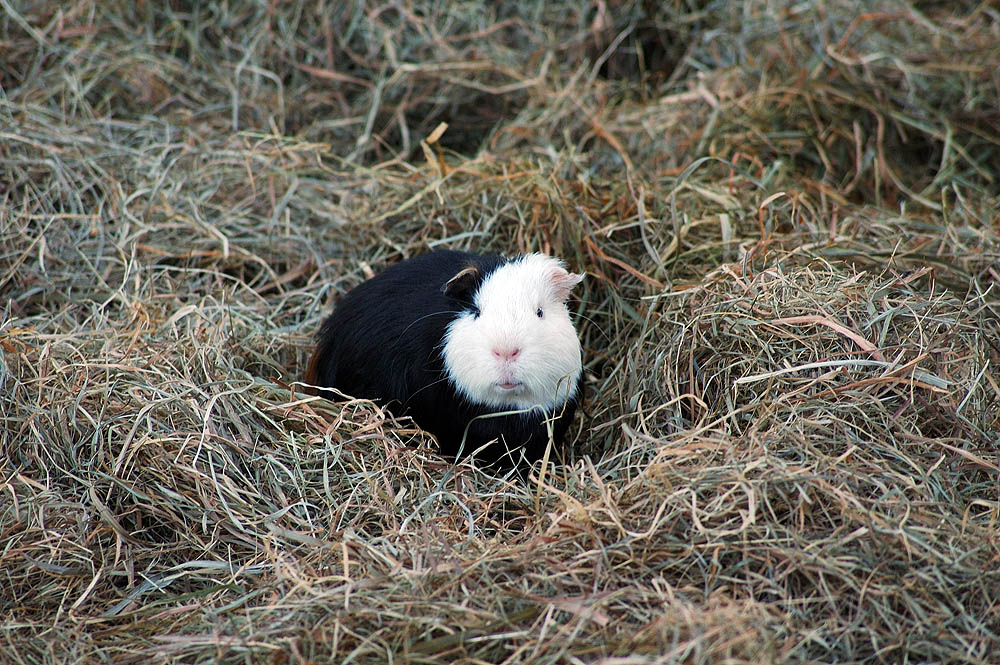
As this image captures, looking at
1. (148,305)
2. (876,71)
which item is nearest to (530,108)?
(876,71)

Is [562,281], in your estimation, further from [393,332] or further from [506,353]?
[393,332]

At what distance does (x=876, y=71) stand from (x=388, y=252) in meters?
2.79

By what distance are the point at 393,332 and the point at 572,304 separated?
103 centimetres

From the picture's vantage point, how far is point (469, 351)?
3.00 meters

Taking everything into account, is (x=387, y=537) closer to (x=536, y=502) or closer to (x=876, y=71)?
(x=536, y=502)

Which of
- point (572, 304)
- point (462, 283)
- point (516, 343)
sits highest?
point (462, 283)

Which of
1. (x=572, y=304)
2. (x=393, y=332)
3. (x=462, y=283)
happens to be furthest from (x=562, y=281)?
(x=572, y=304)

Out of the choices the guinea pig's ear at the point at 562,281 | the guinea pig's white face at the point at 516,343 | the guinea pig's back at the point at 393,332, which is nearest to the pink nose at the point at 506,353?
the guinea pig's white face at the point at 516,343

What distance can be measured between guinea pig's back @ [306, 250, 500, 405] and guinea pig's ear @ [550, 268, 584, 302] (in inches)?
12.2

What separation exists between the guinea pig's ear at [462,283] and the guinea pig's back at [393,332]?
2.0 inches

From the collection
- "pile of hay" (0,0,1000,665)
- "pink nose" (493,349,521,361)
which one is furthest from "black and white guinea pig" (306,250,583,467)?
"pile of hay" (0,0,1000,665)

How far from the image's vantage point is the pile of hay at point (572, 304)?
7.88ft

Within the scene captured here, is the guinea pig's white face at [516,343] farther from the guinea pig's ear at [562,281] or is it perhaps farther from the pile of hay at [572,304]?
the pile of hay at [572,304]

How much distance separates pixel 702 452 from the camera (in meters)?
2.76
